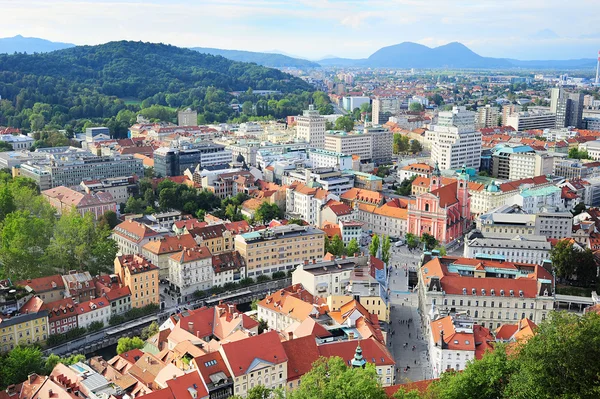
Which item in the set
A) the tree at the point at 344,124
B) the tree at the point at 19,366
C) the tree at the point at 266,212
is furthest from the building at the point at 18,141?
the tree at the point at 19,366

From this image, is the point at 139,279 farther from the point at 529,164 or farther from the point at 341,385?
the point at 529,164

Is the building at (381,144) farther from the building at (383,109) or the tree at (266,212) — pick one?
the building at (383,109)

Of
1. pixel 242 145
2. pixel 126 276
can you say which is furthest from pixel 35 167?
pixel 126 276

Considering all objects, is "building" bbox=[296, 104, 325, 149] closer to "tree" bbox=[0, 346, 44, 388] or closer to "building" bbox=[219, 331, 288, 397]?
"tree" bbox=[0, 346, 44, 388]

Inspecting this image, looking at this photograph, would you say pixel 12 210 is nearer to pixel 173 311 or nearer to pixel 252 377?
pixel 173 311

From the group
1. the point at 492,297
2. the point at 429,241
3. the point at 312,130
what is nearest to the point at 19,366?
the point at 492,297
